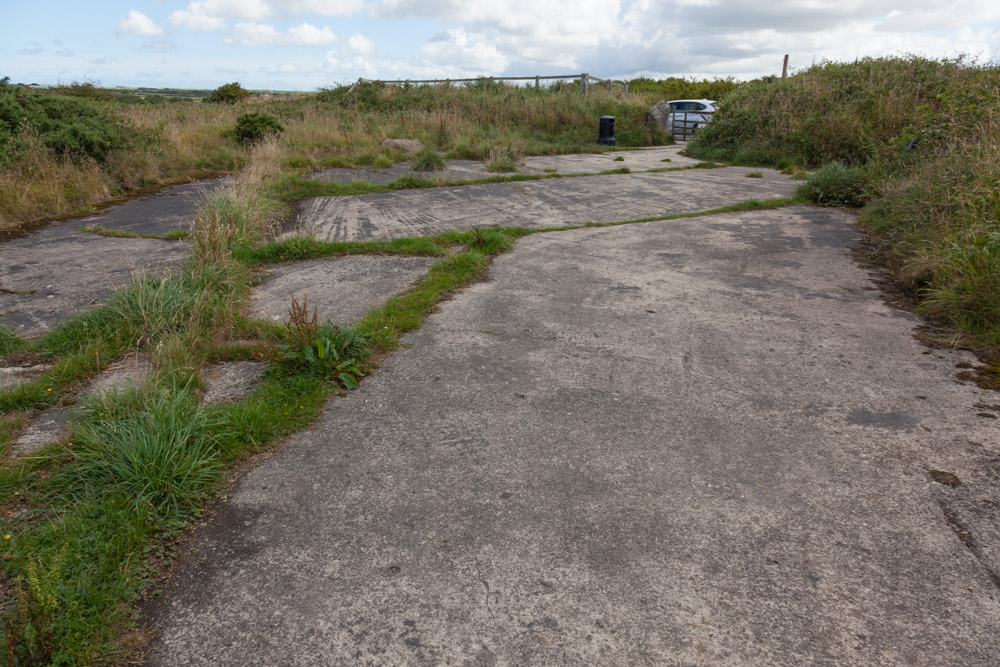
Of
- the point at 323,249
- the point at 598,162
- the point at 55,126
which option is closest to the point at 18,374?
the point at 323,249

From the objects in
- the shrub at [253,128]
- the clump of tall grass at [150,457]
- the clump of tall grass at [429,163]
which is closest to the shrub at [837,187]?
the clump of tall grass at [429,163]

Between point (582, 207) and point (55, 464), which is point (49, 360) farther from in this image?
point (582, 207)

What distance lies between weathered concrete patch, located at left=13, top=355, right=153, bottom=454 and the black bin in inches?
689

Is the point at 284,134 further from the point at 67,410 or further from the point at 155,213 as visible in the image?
the point at 67,410

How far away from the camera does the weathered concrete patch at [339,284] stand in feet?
16.5

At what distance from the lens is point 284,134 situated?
15.3 m

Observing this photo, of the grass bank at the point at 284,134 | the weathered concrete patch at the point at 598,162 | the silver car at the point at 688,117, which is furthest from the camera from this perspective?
the silver car at the point at 688,117

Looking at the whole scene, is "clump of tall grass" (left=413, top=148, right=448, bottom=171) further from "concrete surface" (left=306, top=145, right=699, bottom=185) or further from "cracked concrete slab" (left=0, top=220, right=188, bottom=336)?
"cracked concrete slab" (left=0, top=220, right=188, bottom=336)

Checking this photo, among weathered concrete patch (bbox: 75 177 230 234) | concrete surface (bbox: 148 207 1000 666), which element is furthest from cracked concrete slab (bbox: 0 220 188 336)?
concrete surface (bbox: 148 207 1000 666)

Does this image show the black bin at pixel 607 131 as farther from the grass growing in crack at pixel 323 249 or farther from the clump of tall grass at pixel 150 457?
the clump of tall grass at pixel 150 457

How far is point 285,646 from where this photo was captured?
1961mm

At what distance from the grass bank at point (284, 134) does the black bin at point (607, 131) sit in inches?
18.2

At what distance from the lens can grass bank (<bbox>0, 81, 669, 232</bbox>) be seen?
30.9 feet

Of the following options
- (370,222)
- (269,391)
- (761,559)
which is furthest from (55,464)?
(370,222)
